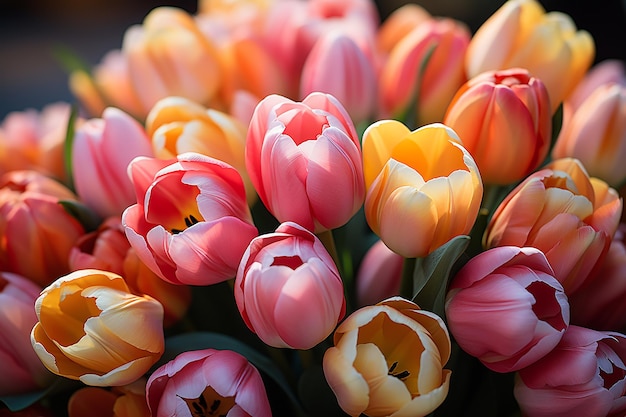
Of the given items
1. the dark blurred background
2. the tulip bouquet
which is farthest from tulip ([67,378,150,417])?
the dark blurred background

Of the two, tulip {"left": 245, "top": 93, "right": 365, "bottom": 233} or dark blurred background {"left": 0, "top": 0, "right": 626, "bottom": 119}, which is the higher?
tulip {"left": 245, "top": 93, "right": 365, "bottom": 233}

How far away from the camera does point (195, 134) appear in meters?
0.36

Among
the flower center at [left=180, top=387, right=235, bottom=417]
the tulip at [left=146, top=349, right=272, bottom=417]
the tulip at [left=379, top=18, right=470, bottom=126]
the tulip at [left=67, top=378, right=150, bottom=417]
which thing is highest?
the tulip at [left=379, top=18, right=470, bottom=126]

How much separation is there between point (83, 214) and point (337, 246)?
129mm

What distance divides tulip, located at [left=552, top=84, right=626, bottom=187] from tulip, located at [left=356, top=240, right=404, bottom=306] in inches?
4.7

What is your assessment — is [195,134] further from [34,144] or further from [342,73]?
[34,144]

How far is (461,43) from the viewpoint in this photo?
45 cm

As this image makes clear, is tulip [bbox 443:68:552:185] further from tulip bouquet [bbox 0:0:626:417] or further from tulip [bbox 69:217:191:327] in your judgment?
tulip [bbox 69:217:191:327]

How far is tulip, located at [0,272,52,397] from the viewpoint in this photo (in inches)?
13.7

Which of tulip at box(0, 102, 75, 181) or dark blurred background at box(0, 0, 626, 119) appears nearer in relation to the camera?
tulip at box(0, 102, 75, 181)

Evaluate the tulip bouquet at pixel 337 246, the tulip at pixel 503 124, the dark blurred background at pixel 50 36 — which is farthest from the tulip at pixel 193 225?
the dark blurred background at pixel 50 36

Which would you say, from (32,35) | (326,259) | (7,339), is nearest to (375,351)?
(326,259)

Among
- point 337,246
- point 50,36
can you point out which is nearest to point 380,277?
point 337,246

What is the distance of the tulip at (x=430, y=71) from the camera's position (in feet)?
1.46
